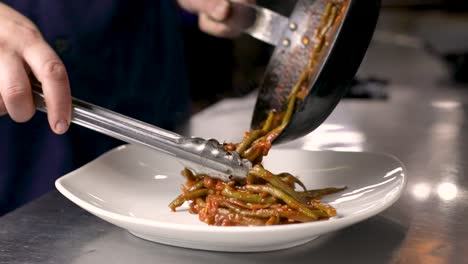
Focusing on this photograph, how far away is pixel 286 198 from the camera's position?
3.77 feet

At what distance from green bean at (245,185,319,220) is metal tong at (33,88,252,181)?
0.07m

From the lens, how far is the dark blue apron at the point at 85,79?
1.91 metres

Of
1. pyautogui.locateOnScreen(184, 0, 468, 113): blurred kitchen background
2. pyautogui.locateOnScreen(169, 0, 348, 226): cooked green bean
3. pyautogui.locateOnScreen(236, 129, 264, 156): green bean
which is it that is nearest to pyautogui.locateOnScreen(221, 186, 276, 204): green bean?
pyautogui.locateOnScreen(169, 0, 348, 226): cooked green bean

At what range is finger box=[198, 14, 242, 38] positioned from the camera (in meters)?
1.91

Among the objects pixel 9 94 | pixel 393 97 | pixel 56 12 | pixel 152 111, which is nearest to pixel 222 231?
pixel 9 94

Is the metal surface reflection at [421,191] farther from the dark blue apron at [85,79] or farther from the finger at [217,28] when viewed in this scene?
the dark blue apron at [85,79]

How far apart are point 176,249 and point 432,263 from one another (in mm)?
409

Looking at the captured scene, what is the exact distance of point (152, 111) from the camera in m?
2.22

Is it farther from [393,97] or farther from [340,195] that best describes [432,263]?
[393,97]

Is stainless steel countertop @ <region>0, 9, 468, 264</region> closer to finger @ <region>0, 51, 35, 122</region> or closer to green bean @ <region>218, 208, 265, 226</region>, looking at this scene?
green bean @ <region>218, 208, 265, 226</region>

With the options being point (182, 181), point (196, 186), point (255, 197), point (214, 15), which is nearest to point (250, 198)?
point (255, 197)

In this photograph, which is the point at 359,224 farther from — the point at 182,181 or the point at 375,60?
the point at 375,60

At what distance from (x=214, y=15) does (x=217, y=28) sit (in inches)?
4.7

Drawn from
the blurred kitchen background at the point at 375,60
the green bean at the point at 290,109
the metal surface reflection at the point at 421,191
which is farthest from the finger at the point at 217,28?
the metal surface reflection at the point at 421,191
